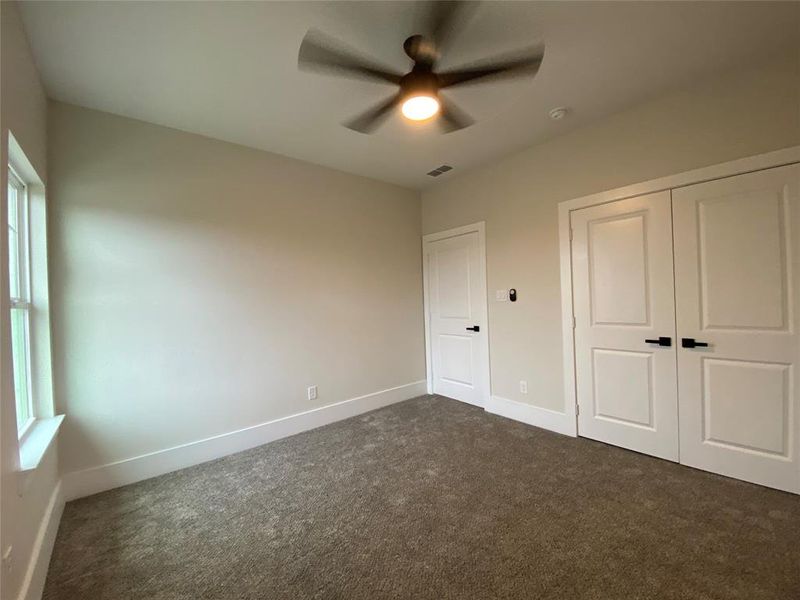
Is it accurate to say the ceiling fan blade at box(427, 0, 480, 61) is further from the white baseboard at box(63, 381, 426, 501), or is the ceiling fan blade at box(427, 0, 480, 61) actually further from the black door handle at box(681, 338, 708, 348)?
the white baseboard at box(63, 381, 426, 501)

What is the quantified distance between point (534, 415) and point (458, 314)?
135cm

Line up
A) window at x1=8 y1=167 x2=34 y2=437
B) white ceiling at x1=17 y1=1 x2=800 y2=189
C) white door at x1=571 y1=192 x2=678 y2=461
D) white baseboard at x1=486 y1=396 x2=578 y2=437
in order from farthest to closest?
white baseboard at x1=486 y1=396 x2=578 y2=437 < white door at x1=571 y1=192 x2=678 y2=461 < window at x1=8 y1=167 x2=34 y2=437 < white ceiling at x1=17 y1=1 x2=800 y2=189

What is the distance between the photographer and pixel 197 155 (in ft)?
8.90

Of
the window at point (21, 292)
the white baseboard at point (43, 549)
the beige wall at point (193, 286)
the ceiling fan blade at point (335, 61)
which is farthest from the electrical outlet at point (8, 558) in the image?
the ceiling fan blade at point (335, 61)

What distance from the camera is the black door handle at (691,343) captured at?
2277 millimetres

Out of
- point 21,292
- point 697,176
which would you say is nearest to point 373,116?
point 697,176

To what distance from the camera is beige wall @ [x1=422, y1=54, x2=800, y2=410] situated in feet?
6.77

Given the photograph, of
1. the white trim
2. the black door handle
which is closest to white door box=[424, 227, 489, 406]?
the white trim

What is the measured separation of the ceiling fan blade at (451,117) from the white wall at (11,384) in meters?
1.89

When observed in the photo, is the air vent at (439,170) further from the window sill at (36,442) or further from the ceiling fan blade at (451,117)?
the window sill at (36,442)

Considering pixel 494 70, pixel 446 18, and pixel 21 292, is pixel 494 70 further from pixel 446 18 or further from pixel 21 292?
pixel 21 292

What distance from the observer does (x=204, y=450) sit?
8.81ft

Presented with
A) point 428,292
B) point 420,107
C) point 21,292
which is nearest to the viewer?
point 420,107

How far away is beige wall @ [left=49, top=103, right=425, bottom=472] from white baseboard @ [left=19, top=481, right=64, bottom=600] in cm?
32
